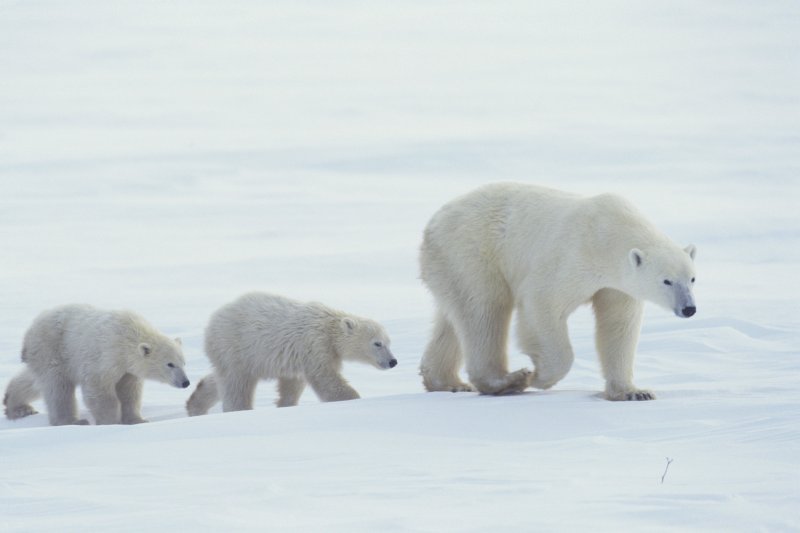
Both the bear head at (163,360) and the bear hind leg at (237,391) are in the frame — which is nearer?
the bear hind leg at (237,391)

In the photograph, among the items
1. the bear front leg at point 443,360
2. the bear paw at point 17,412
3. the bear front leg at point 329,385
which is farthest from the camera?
the bear paw at point 17,412

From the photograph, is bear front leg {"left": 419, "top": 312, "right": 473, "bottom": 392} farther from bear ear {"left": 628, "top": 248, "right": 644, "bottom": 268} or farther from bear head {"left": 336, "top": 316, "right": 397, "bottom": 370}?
bear ear {"left": 628, "top": 248, "right": 644, "bottom": 268}

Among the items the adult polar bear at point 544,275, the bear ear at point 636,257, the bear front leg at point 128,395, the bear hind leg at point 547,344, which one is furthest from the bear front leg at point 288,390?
the bear ear at point 636,257

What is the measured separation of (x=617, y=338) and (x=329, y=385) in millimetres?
2433

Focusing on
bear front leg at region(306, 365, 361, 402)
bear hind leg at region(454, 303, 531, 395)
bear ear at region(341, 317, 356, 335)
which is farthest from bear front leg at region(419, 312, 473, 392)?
bear ear at region(341, 317, 356, 335)

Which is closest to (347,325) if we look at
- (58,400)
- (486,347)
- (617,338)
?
(486,347)

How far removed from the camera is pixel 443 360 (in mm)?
8406

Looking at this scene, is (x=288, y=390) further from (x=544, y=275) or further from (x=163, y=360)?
(x=544, y=275)

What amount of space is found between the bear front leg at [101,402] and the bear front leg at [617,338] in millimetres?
3795

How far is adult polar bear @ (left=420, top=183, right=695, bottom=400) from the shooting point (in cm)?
722

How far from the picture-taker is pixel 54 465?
552cm

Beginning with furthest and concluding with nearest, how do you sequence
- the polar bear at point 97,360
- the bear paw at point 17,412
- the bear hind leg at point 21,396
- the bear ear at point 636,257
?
1. the bear paw at point 17,412
2. the bear hind leg at point 21,396
3. the polar bear at point 97,360
4. the bear ear at point 636,257

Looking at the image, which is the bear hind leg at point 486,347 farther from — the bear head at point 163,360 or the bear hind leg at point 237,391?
the bear head at point 163,360

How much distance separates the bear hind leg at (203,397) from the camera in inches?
385
